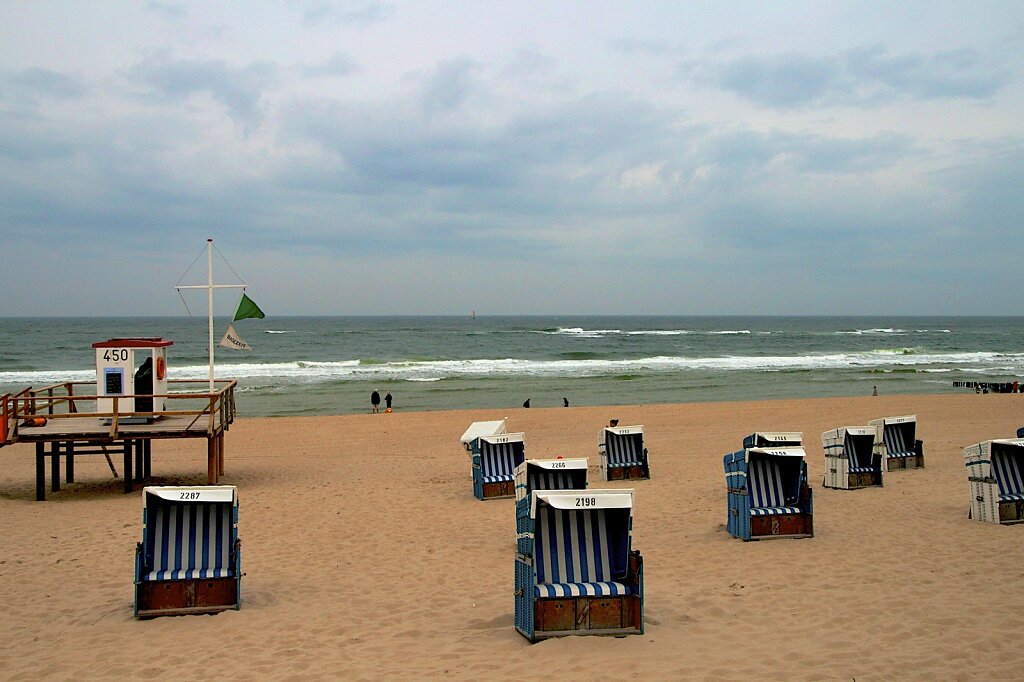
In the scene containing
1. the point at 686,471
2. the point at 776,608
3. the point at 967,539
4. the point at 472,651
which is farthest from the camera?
the point at 686,471

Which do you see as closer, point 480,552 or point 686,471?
point 480,552

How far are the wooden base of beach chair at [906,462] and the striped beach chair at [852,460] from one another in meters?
2.09

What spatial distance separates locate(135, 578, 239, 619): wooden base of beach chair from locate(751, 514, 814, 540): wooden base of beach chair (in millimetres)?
5850

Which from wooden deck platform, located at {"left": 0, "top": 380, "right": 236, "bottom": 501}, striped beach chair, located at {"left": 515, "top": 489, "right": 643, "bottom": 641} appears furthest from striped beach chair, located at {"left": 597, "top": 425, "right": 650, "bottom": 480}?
striped beach chair, located at {"left": 515, "top": 489, "right": 643, "bottom": 641}

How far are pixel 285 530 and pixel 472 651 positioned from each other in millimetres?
5782

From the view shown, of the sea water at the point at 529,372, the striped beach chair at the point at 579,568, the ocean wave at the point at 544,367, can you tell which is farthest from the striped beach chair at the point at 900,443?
the ocean wave at the point at 544,367

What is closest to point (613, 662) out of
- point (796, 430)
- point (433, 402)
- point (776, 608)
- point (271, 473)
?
point (776, 608)

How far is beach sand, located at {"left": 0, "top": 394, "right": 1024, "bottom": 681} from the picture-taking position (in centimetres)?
614

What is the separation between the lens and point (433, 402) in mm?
37844

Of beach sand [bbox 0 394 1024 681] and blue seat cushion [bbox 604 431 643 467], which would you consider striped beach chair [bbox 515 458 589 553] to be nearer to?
beach sand [bbox 0 394 1024 681]

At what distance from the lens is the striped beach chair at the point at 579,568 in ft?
21.2

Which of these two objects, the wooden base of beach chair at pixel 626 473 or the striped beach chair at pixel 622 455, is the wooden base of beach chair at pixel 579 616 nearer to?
the striped beach chair at pixel 622 455

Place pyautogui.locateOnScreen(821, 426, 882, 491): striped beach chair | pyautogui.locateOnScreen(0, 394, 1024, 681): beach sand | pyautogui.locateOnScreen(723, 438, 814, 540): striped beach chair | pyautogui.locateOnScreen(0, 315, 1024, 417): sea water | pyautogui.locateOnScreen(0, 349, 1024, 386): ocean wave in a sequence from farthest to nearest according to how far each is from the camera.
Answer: pyautogui.locateOnScreen(0, 349, 1024, 386): ocean wave
pyautogui.locateOnScreen(0, 315, 1024, 417): sea water
pyautogui.locateOnScreen(821, 426, 882, 491): striped beach chair
pyautogui.locateOnScreen(723, 438, 814, 540): striped beach chair
pyautogui.locateOnScreen(0, 394, 1024, 681): beach sand

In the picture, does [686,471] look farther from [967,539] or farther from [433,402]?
[433,402]
